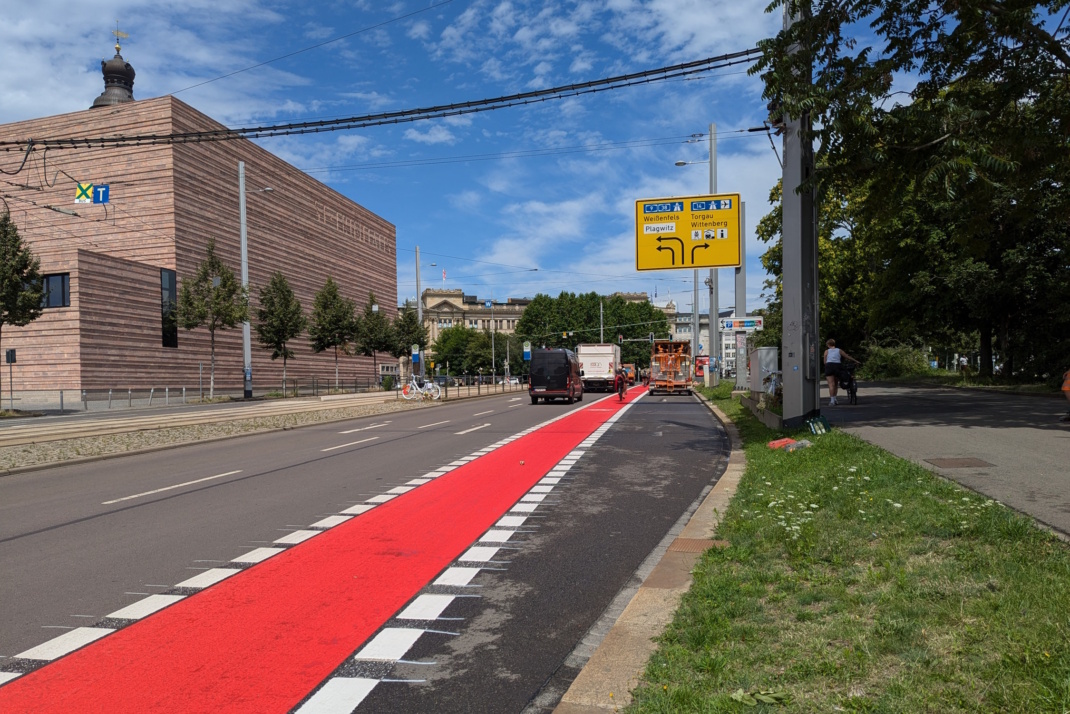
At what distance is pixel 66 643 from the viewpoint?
446 centimetres

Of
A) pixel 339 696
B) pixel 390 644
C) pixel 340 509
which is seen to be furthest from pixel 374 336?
pixel 339 696

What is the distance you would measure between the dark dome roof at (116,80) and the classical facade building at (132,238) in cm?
1712

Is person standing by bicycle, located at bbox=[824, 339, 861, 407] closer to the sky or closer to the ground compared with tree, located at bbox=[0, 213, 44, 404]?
closer to the ground

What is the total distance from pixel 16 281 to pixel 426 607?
34.8 m

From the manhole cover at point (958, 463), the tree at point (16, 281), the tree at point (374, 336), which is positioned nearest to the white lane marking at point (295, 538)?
the manhole cover at point (958, 463)

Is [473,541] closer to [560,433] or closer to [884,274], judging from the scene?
[560,433]

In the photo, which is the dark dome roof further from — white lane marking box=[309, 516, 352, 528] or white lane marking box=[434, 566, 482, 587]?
white lane marking box=[434, 566, 482, 587]

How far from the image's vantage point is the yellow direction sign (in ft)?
87.6

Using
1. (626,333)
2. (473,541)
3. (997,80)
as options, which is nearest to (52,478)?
(473,541)

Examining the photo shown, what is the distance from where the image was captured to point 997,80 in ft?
45.4

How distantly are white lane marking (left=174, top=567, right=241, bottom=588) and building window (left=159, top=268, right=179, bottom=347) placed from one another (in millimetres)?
44044

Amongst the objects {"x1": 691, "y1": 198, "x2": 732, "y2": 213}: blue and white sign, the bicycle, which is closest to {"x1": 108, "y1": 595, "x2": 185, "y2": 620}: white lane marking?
{"x1": 691, "y1": 198, "x2": 732, "y2": 213}: blue and white sign

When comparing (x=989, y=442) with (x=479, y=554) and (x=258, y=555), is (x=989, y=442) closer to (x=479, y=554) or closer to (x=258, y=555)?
(x=479, y=554)

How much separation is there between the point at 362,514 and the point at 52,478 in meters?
7.17
